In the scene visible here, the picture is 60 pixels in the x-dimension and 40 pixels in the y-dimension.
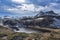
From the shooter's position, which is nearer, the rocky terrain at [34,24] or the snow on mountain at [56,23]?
the rocky terrain at [34,24]

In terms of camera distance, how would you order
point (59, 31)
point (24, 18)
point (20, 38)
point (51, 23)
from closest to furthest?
point (20, 38) → point (59, 31) → point (51, 23) → point (24, 18)

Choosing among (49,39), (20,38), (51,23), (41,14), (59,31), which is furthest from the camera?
(41,14)

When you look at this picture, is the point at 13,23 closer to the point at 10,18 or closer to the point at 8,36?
the point at 10,18

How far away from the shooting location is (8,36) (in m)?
22.4

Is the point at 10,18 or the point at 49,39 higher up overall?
the point at 10,18

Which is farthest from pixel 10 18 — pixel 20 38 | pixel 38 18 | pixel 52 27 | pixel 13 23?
pixel 20 38

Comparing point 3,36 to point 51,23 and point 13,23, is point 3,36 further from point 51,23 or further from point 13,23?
point 51,23

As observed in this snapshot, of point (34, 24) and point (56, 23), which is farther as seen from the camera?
point (34, 24)

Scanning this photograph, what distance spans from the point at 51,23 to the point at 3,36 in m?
8.90

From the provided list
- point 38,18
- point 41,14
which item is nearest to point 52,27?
point 38,18

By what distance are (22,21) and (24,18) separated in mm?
1576

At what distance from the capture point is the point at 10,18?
29969 mm

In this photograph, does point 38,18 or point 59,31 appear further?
point 38,18

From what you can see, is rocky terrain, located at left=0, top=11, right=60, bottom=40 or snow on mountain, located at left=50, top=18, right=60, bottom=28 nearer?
rocky terrain, located at left=0, top=11, right=60, bottom=40
